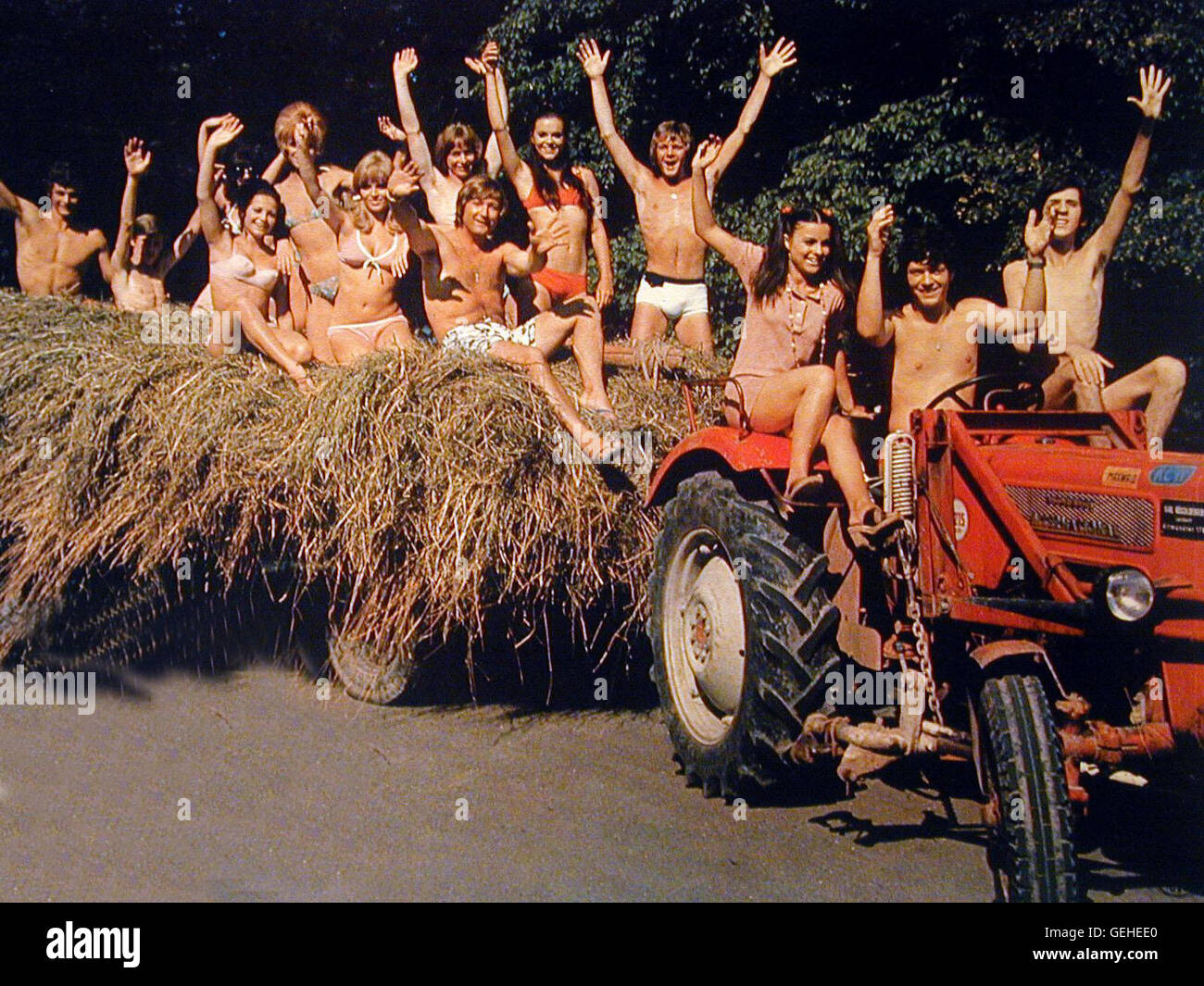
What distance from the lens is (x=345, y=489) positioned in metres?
5.04

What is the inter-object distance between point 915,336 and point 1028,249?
119 cm

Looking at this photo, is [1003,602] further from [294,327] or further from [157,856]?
[294,327]

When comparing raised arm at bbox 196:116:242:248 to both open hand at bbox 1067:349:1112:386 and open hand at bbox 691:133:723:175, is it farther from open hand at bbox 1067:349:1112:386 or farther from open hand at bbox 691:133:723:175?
open hand at bbox 1067:349:1112:386

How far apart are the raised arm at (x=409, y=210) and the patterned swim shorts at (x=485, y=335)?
449mm

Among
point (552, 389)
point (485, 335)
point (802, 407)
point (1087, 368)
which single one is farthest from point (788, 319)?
point (485, 335)

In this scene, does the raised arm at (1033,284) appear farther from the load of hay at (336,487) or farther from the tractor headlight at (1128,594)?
the tractor headlight at (1128,594)

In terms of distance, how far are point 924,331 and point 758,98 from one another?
85.1 inches

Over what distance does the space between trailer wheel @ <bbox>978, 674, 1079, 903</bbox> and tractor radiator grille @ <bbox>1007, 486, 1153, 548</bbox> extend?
58cm

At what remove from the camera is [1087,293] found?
19.0 feet

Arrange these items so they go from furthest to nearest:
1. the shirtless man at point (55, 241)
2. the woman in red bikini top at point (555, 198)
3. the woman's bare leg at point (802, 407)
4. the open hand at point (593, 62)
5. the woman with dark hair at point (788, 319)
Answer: the shirtless man at point (55, 241), the open hand at point (593, 62), the woman in red bikini top at point (555, 198), the woman with dark hair at point (788, 319), the woman's bare leg at point (802, 407)

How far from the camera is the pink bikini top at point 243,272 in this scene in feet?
22.4

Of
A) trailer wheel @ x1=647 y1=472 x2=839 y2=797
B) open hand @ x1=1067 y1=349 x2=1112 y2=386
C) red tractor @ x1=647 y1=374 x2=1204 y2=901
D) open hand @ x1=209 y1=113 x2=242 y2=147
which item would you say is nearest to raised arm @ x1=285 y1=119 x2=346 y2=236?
open hand @ x1=209 y1=113 x2=242 y2=147

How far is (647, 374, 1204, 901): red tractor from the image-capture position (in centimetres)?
336

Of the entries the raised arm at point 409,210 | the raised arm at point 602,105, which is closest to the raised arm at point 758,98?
the raised arm at point 602,105
